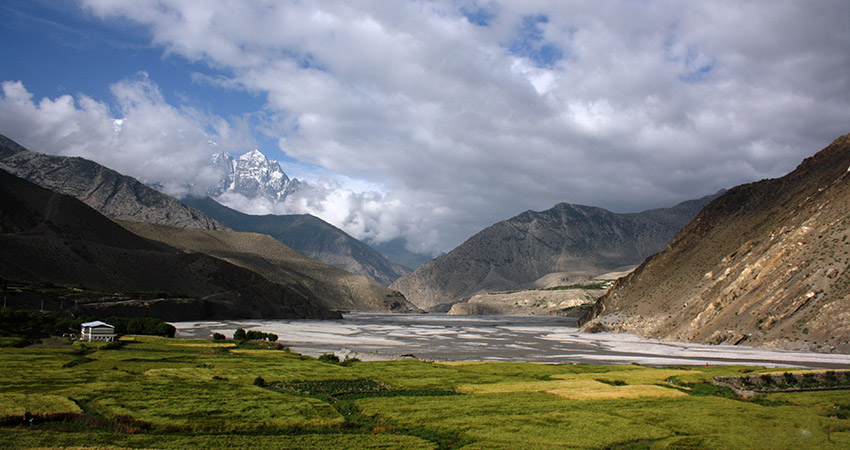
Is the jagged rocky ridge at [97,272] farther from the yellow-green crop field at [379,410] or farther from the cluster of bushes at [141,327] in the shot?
the yellow-green crop field at [379,410]

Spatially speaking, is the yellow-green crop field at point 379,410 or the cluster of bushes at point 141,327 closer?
the yellow-green crop field at point 379,410

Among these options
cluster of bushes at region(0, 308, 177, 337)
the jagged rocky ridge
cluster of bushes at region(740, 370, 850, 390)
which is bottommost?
cluster of bushes at region(740, 370, 850, 390)

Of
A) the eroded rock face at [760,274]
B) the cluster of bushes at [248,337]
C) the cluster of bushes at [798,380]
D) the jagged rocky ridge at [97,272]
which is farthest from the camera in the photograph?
the jagged rocky ridge at [97,272]

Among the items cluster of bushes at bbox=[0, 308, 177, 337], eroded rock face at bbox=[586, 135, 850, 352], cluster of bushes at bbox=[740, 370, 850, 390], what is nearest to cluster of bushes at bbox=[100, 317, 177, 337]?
cluster of bushes at bbox=[0, 308, 177, 337]

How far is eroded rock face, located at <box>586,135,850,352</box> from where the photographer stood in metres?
76.8

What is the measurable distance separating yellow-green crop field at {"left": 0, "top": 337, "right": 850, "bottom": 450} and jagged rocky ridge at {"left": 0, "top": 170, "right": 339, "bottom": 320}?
81025mm

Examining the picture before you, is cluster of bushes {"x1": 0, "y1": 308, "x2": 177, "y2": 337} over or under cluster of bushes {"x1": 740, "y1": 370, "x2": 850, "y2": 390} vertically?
over

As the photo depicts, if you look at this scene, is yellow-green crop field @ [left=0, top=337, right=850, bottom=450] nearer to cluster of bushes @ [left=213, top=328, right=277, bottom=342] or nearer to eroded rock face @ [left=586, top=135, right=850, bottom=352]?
cluster of bushes @ [left=213, top=328, right=277, bottom=342]

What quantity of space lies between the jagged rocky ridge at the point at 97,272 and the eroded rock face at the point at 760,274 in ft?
361

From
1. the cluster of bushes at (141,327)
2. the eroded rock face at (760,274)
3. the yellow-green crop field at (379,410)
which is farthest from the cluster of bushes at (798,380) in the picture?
the cluster of bushes at (141,327)

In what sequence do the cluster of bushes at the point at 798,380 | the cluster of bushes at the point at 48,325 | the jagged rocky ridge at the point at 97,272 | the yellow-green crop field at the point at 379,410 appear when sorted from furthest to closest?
the jagged rocky ridge at the point at 97,272, the cluster of bushes at the point at 48,325, the cluster of bushes at the point at 798,380, the yellow-green crop field at the point at 379,410

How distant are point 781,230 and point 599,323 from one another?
4673cm

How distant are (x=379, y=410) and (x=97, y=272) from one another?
15077 centimetres

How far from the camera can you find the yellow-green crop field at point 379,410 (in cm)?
2048
